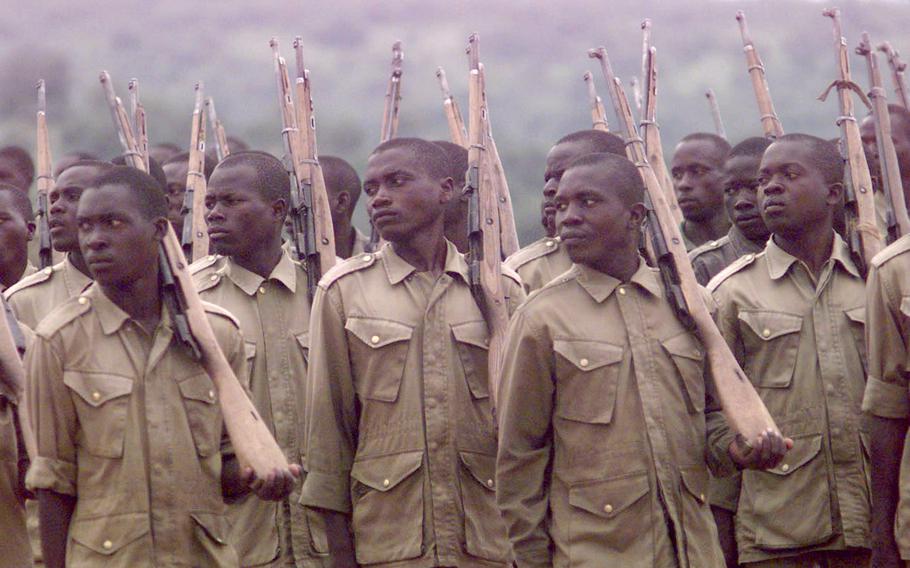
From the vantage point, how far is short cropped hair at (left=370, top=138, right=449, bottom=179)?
6609 millimetres

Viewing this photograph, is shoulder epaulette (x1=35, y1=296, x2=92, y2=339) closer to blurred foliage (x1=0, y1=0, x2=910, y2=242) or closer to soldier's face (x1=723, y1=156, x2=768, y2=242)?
soldier's face (x1=723, y1=156, x2=768, y2=242)

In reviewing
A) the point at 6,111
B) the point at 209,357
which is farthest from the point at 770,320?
the point at 6,111

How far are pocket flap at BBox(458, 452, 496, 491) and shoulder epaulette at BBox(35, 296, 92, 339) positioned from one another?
143cm

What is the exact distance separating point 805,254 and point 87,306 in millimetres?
2795

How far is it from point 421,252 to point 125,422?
1527 mm

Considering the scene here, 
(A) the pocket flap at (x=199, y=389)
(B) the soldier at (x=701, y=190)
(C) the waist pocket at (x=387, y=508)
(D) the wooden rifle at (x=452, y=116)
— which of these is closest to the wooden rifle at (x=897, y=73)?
(B) the soldier at (x=701, y=190)

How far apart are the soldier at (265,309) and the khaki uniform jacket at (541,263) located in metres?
0.98

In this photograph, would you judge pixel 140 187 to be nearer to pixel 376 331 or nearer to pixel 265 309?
pixel 376 331

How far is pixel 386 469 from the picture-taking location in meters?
6.13

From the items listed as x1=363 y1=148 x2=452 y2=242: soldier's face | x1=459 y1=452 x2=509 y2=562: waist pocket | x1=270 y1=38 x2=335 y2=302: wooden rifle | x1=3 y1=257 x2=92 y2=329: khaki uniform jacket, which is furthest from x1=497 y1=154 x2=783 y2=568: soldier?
x1=3 y1=257 x2=92 y2=329: khaki uniform jacket

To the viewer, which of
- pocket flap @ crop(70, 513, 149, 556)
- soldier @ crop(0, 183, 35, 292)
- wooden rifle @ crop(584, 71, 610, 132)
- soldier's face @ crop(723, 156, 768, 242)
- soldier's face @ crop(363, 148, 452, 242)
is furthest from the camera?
wooden rifle @ crop(584, 71, 610, 132)

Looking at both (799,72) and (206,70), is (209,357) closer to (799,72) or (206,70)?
(206,70)

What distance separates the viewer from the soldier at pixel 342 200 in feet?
30.3

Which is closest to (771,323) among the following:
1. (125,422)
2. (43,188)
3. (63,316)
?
(125,422)
